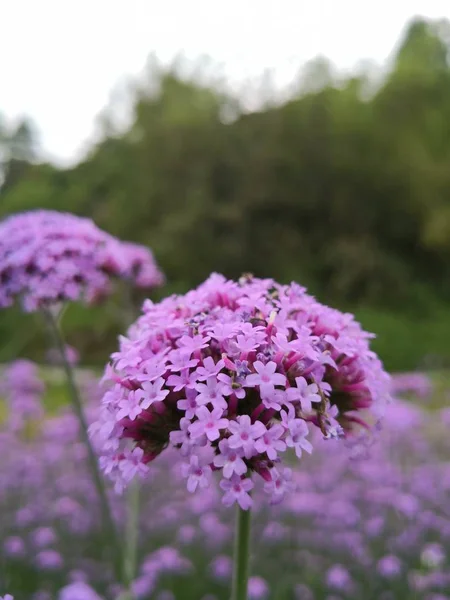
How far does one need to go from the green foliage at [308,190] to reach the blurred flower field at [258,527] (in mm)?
11788

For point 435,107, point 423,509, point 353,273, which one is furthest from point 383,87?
point 423,509

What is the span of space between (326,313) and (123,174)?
782 inches

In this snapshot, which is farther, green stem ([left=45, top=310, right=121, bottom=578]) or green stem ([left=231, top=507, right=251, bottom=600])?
green stem ([left=45, top=310, right=121, bottom=578])

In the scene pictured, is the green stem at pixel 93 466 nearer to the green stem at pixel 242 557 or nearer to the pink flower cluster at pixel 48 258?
the pink flower cluster at pixel 48 258

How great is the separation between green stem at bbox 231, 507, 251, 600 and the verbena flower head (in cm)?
13

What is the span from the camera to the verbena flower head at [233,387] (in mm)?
1243

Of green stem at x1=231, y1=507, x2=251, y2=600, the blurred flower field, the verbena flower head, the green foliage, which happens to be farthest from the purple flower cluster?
the green foliage

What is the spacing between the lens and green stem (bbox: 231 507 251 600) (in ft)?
4.67

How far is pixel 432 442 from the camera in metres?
5.71

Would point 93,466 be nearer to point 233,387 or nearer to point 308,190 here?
point 233,387

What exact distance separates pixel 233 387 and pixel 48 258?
3.61ft

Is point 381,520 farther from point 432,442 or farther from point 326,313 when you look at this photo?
point 326,313

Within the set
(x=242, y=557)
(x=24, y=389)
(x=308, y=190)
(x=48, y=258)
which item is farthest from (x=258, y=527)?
(x=308, y=190)

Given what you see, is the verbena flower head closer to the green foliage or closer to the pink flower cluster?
the pink flower cluster
